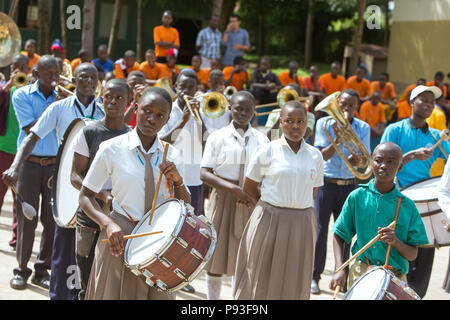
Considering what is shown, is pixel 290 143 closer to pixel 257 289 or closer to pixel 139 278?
pixel 257 289

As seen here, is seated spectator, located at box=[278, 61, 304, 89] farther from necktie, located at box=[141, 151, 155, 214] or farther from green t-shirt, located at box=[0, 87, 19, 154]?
necktie, located at box=[141, 151, 155, 214]

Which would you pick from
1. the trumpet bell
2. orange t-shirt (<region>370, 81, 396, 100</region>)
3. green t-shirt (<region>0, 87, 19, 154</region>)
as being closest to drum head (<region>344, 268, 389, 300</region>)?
the trumpet bell

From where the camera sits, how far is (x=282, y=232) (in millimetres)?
5074

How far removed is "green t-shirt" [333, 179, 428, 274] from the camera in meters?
4.68

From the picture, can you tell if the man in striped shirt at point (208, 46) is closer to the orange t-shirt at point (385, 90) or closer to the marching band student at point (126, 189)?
the orange t-shirt at point (385, 90)

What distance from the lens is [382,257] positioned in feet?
15.4

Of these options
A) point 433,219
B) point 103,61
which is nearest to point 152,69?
point 103,61

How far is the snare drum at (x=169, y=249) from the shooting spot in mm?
3949

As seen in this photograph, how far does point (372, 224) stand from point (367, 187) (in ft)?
0.87

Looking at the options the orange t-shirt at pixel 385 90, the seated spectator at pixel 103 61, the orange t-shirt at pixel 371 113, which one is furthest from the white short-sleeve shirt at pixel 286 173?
the orange t-shirt at pixel 385 90

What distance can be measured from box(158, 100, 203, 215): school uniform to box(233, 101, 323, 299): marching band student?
171 cm
